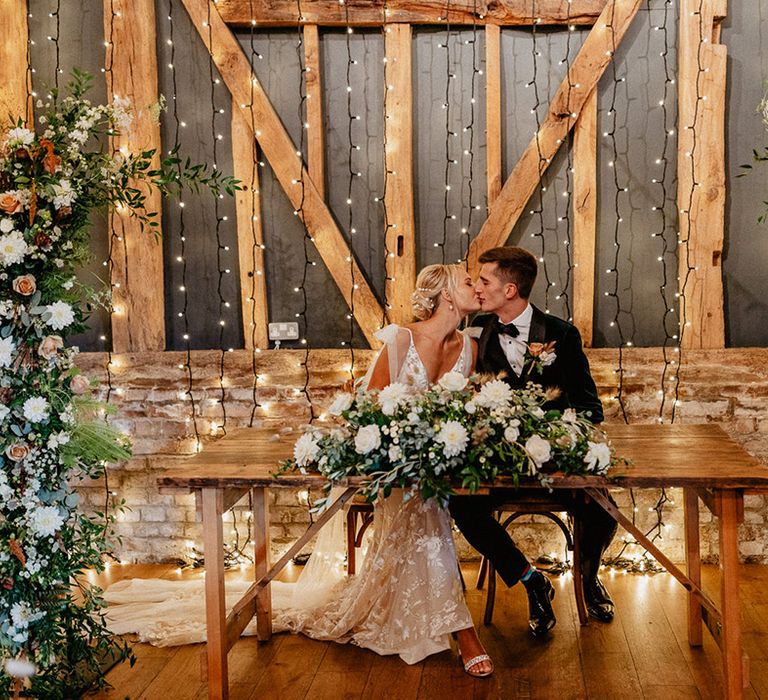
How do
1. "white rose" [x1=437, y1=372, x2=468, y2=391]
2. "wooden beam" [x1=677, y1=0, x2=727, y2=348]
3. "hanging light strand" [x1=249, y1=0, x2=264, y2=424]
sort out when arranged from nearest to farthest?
"white rose" [x1=437, y1=372, x2=468, y2=391], "wooden beam" [x1=677, y1=0, x2=727, y2=348], "hanging light strand" [x1=249, y1=0, x2=264, y2=424]

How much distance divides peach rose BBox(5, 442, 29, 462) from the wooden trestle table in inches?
18.2

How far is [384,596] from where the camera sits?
3.52m

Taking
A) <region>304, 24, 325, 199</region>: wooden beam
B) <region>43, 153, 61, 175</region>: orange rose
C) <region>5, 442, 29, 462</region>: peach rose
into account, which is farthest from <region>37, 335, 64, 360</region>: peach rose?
<region>304, 24, 325, 199</region>: wooden beam

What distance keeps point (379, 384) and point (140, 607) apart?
1543 mm

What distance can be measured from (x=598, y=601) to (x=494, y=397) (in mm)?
1476

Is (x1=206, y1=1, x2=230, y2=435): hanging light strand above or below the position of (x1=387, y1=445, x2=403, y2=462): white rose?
above

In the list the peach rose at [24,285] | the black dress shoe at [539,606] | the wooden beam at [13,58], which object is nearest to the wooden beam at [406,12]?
the wooden beam at [13,58]

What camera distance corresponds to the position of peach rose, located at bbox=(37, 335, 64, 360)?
2.84 meters

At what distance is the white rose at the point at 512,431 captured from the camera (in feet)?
9.24

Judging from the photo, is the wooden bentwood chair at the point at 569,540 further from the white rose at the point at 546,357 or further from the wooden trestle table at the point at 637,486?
the white rose at the point at 546,357

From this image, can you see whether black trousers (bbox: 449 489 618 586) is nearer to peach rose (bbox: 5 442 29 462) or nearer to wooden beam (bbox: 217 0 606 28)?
peach rose (bbox: 5 442 29 462)

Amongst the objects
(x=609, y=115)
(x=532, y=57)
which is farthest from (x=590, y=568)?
(x=532, y=57)

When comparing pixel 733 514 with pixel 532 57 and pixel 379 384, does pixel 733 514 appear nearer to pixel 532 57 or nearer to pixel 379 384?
pixel 379 384

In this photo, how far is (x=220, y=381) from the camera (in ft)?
15.3
